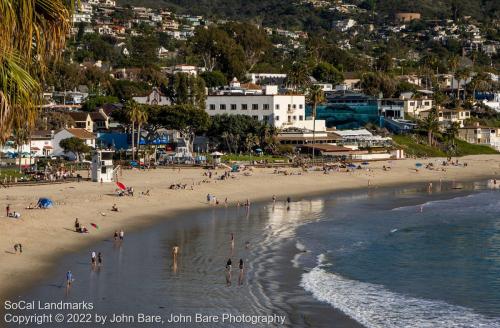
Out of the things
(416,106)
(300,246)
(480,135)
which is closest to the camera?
(300,246)

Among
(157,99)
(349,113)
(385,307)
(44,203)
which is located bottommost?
(385,307)

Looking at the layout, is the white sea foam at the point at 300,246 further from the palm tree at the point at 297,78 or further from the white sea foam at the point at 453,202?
the palm tree at the point at 297,78

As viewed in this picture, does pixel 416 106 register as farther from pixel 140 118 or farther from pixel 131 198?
pixel 131 198

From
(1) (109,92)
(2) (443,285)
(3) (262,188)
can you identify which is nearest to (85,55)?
(1) (109,92)

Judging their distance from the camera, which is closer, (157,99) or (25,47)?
(25,47)

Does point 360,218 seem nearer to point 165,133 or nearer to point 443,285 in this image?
point 443,285

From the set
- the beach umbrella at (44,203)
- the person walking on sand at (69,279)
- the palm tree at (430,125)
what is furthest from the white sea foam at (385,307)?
the palm tree at (430,125)

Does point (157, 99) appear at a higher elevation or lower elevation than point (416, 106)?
lower

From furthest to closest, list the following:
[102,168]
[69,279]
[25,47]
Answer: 1. [102,168]
2. [69,279]
3. [25,47]

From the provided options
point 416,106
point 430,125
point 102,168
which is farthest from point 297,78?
point 102,168
